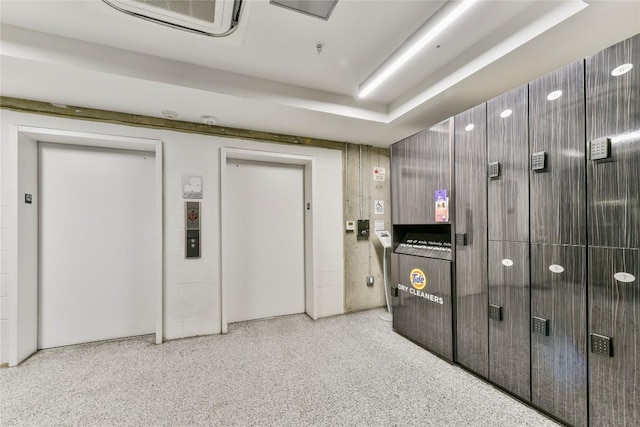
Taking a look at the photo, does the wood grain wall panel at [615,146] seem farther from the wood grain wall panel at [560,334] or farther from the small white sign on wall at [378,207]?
the small white sign on wall at [378,207]

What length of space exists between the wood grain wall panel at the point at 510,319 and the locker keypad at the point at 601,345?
0.35 m

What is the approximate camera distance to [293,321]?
11.2ft

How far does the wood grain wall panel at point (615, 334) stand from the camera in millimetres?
1342

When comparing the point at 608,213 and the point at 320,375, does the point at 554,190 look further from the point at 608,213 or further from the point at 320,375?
the point at 320,375

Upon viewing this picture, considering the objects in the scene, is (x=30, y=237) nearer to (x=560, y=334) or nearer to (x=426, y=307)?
(x=426, y=307)

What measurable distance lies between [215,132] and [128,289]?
6.66 feet

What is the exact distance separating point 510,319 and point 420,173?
1.47 metres

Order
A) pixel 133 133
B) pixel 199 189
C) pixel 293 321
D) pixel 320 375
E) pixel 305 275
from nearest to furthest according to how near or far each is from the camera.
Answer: pixel 320 375, pixel 133 133, pixel 199 189, pixel 293 321, pixel 305 275

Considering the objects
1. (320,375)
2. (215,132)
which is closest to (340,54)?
(215,132)

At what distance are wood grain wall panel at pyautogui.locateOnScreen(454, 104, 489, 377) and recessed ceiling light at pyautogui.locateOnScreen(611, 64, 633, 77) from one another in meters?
0.74

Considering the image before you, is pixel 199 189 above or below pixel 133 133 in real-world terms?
below

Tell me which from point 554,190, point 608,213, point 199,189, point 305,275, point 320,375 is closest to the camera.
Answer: point 608,213

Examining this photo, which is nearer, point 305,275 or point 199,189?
point 199,189

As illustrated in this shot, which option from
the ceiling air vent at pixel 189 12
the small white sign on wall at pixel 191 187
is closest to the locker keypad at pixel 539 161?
the ceiling air vent at pixel 189 12
